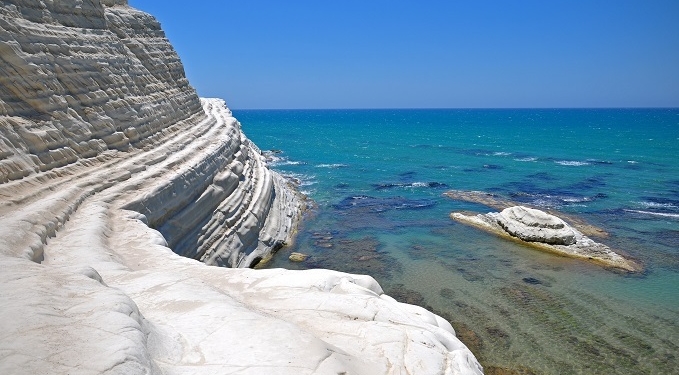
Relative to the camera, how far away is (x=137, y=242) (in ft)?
28.9

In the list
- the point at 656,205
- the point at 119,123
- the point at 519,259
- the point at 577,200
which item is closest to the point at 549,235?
the point at 519,259

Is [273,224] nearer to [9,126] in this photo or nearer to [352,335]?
[9,126]

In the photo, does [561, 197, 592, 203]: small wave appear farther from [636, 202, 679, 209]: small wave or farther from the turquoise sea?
[636, 202, 679, 209]: small wave

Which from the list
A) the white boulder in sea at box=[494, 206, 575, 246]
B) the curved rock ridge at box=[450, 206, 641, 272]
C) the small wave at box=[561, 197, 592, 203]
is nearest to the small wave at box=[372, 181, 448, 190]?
the small wave at box=[561, 197, 592, 203]

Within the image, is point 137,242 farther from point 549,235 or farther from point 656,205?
point 656,205

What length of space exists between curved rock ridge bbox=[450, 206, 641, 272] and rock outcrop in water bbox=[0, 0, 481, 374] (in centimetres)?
979

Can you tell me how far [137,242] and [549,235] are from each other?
638 inches

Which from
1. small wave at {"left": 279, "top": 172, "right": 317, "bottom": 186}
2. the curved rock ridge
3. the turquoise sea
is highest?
the curved rock ridge

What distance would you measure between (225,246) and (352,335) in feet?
29.9

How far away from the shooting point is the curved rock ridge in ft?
56.1

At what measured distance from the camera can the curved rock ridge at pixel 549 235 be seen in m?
17.1

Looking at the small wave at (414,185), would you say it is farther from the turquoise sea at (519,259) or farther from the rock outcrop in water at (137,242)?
the rock outcrop in water at (137,242)

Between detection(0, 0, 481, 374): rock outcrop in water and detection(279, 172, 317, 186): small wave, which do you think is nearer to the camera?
detection(0, 0, 481, 374): rock outcrop in water

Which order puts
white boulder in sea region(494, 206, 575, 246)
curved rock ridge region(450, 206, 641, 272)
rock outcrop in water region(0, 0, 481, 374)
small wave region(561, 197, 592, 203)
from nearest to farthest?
1. rock outcrop in water region(0, 0, 481, 374)
2. curved rock ridge region(450, 206, 641, 272)
3. white boulder in sea region(494, 206, 575, 246)
4. small wave region(561, 197, 592, 203)
